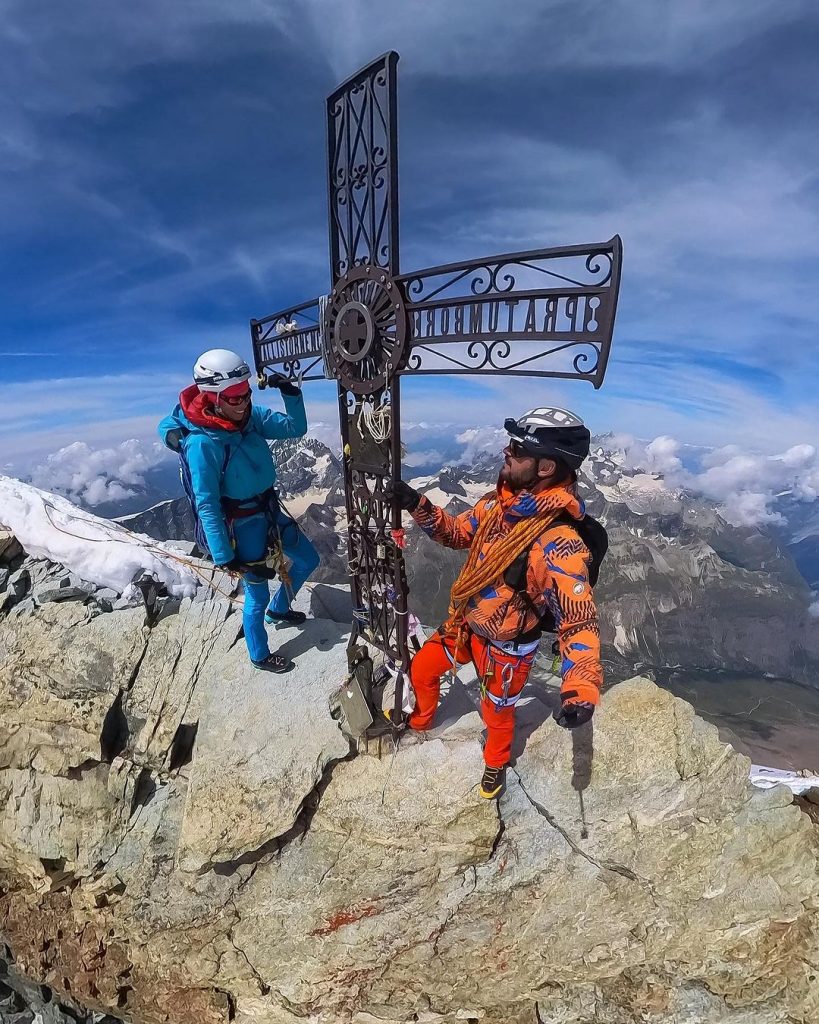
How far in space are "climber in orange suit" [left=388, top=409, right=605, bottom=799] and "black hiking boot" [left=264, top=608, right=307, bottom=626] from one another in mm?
2673

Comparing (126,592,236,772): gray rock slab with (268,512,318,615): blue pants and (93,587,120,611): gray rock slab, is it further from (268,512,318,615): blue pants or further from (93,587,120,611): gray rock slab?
(93,587,120,611): gray rock slab

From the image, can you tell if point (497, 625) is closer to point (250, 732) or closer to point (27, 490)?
point (250, 732)

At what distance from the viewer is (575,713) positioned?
332 centimetres

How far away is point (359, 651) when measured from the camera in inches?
225

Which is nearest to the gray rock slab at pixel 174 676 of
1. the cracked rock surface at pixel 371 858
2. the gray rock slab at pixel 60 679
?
the cracked rock surface at pixel 371 858

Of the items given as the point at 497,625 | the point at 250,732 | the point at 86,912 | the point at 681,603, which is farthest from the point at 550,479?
the point at 681,603

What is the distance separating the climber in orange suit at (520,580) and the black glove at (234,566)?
200cm

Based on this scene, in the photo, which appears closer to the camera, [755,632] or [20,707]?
[20,707]

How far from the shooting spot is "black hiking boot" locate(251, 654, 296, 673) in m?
6.43

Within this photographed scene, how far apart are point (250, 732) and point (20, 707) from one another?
4.16 metres

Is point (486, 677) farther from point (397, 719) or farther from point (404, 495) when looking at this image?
point (404, 495)

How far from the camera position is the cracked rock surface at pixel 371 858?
15.4 ft

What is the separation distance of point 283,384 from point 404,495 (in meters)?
2.04

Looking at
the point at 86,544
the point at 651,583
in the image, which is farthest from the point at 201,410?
the point at 651,583
